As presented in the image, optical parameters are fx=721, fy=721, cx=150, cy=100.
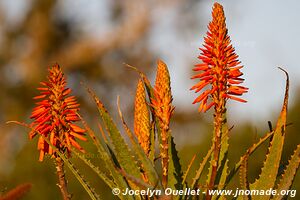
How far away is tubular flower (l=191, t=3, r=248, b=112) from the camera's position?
142 centimetres

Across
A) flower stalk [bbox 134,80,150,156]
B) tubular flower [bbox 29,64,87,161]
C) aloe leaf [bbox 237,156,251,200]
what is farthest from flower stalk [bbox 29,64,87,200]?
aloe leaf [bbox 237,156,251,200]

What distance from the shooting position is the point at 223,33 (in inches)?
56.2

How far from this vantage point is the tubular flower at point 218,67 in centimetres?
142

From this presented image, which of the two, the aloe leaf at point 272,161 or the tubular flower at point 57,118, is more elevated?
the tubular flower at point 57,118

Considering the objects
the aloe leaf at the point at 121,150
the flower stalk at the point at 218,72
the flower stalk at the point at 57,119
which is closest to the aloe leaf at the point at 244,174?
the flower stalk at the point at 218,72

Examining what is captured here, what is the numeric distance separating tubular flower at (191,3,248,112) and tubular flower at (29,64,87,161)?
28cm

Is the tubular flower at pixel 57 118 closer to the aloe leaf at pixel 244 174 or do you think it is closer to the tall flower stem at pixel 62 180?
the tall flower stem at pixel 62 180

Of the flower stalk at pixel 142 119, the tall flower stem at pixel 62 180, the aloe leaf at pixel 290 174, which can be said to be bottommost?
the aloe leaf at pixel 290 174

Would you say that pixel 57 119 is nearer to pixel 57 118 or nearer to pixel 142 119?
pixel 57 118

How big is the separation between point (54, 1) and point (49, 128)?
20960 millimetres

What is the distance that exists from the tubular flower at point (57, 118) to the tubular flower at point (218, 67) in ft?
0.92

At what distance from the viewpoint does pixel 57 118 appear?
1527 millimetres

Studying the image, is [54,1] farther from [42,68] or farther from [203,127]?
[203,127]

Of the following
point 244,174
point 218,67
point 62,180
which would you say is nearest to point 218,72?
point 218,67
